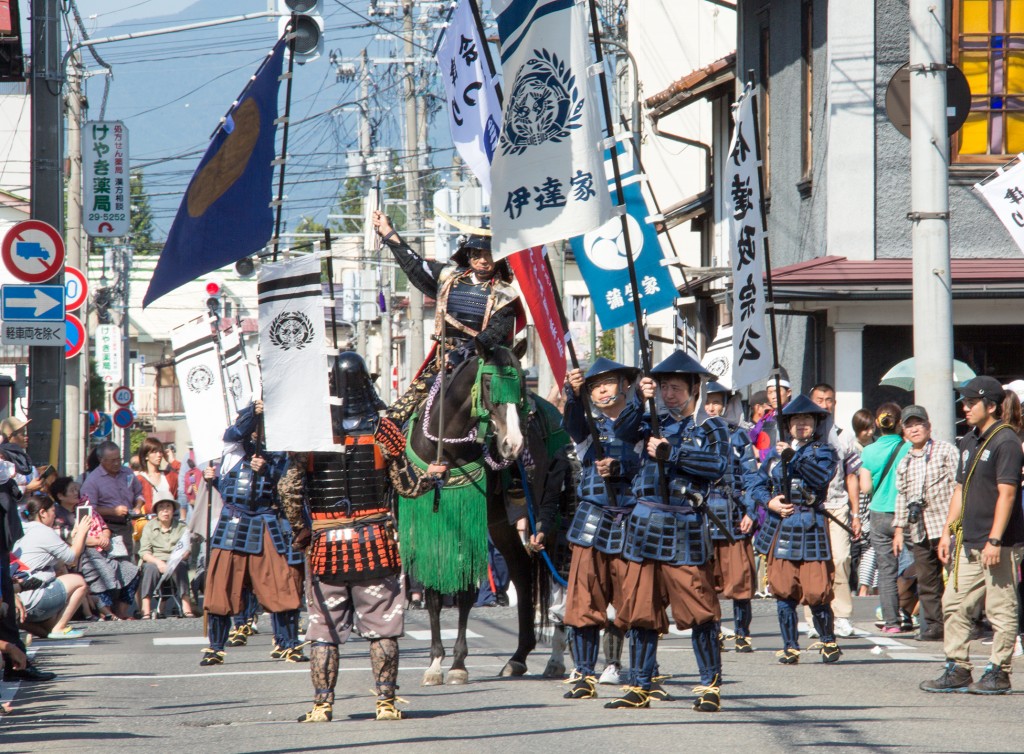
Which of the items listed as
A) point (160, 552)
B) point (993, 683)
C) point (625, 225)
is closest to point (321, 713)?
point (625, 225)

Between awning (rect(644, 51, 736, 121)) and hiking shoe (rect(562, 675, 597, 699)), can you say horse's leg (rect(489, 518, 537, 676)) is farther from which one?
awning (rect(644, 51, 736, 121))

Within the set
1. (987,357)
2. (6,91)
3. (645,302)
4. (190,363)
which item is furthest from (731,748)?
(6,91)

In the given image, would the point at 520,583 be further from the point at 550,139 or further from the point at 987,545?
the point at 550,139

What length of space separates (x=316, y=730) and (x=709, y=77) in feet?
63.9

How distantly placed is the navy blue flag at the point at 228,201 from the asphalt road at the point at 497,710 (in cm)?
268

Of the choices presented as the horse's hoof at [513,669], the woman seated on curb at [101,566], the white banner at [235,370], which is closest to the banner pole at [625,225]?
the horse's hoof at [513,669]

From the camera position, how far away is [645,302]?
1235 centimetres

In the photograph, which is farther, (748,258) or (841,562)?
(841,562)

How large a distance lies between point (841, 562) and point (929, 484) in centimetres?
103

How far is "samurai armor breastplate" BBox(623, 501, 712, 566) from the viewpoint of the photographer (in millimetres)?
8859

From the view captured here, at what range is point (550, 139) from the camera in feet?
29.1

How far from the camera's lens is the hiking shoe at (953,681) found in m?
10.2

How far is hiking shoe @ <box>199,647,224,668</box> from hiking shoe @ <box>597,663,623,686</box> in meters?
3.57

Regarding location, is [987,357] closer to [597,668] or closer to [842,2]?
[842,2]
